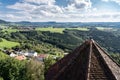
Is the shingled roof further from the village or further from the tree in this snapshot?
the village

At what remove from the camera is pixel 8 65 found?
73000 millimetres

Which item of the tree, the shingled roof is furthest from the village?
the shingled roof

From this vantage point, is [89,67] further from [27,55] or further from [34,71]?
[27,55]

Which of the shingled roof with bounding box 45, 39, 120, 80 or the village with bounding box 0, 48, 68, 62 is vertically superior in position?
the shingled roof with bounding box 45, 39, 120, 80

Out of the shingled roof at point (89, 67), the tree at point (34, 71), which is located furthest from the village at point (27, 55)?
the shingled roof at point (89, 67)

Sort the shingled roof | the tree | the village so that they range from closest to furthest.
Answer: the shingled roof, the tree, the village

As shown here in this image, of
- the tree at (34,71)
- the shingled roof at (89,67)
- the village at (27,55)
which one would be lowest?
the village at (27,55)

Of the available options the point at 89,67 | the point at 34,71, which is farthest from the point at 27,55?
the point at 89,67

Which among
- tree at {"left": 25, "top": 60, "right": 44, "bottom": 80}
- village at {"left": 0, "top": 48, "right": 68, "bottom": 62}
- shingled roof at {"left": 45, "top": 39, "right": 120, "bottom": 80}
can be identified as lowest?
village at {"left": 0, "top": 48, "right": 68, "bottom": 62}

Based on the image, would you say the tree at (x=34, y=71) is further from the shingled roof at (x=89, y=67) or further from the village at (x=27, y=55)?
the village at (x=27, y=55)

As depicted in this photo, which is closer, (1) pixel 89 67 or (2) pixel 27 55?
(1) pixel 89 67

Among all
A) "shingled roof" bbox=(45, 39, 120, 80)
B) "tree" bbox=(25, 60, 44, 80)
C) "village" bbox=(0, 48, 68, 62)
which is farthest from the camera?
"village" bbox=(0, 48, 68, 62)

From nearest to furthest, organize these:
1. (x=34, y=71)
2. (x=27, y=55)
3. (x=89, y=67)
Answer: (x=89, y=67), (x=34, y=71), (x=27, y=55)

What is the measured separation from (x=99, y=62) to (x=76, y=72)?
1293 millimetres
